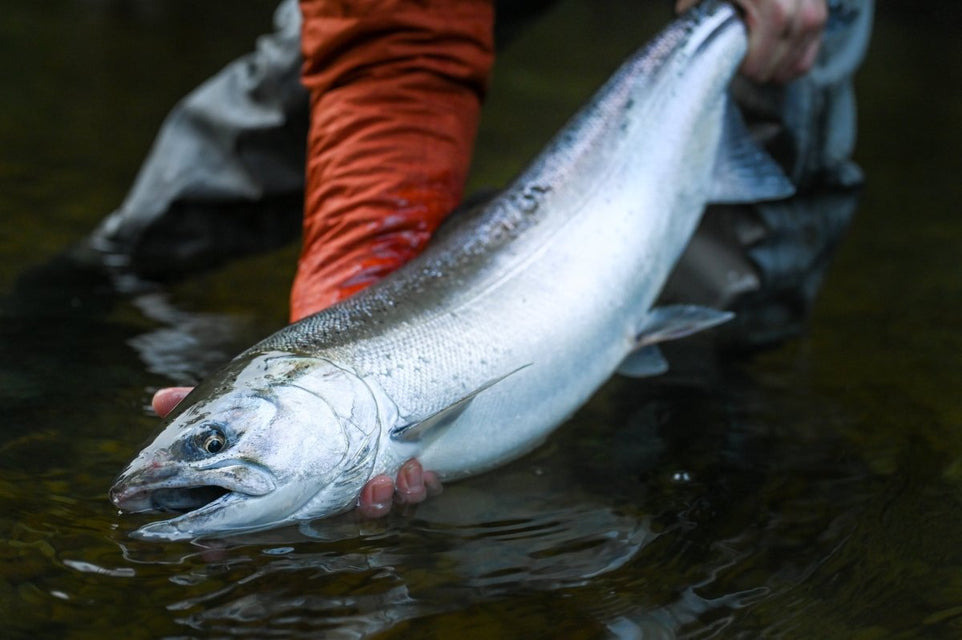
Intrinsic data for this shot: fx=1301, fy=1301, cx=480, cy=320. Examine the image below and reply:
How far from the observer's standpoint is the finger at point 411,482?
2.10m

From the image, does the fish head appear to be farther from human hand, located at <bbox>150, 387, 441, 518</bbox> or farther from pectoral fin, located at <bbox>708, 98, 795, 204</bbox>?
pectoral fin, located at <bbox>708, 98, 795, 204</bbox>

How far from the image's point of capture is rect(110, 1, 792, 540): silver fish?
1956 millimetres

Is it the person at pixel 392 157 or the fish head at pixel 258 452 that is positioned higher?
the person at pixel 392 157

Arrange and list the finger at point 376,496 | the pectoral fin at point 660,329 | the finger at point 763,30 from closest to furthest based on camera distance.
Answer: the finger at point 376,496, the pectoral fin at point 660,329, the finger at point 763,30

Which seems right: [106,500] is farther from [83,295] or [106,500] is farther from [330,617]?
[83,295]

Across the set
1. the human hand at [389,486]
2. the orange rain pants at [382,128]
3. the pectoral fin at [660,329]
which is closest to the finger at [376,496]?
the human hand at [389,486]

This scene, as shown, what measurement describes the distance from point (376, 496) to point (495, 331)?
1.27ft

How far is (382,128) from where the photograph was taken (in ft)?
8.76

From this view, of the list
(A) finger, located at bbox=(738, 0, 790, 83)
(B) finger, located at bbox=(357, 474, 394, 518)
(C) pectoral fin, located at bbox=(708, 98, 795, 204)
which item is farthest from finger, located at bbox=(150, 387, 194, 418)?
(A) finger, located at bbox=(738, 0, 790, 83)

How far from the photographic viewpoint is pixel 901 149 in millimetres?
6363

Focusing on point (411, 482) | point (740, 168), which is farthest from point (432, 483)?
point (740, 168)

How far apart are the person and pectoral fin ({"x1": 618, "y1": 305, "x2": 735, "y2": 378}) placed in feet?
1.57

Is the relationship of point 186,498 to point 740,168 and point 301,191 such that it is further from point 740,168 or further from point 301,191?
point 301,191

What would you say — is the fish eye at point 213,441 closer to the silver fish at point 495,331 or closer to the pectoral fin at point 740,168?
the silver fish at point 495,331
